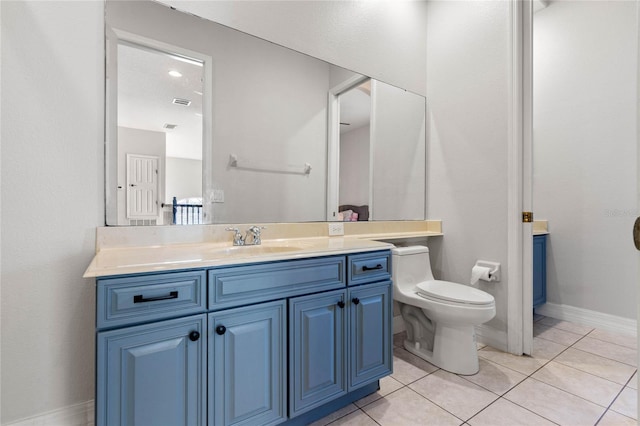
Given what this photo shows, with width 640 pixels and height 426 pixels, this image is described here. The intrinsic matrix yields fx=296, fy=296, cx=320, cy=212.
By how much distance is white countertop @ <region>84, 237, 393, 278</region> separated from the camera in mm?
963

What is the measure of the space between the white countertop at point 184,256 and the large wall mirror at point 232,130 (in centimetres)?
17

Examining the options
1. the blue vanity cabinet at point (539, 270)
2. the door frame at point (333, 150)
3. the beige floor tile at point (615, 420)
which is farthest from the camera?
the blue vanity cabinet at point (539, 270)

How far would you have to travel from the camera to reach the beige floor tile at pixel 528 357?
190 centimetres

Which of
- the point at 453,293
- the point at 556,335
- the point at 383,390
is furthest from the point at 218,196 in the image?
the point at 556,335

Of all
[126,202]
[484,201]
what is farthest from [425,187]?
[126,202]

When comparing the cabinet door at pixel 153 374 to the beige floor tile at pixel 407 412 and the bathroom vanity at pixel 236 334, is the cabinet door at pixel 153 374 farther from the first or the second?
the beige floor tile at pixel 407 412

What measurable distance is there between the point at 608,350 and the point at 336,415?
2089mm

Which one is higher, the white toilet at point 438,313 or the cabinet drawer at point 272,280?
the cabinet drawer at point 272,280

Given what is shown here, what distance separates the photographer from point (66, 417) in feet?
4.26

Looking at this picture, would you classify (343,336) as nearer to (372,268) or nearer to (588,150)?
(372,268)

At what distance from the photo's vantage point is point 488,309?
1711mm

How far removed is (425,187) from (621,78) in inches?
69.4

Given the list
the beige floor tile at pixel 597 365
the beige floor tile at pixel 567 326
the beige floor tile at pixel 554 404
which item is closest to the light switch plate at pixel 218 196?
the beige floor tile at pixel 554 404

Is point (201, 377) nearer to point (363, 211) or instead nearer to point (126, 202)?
point (126, 202)
